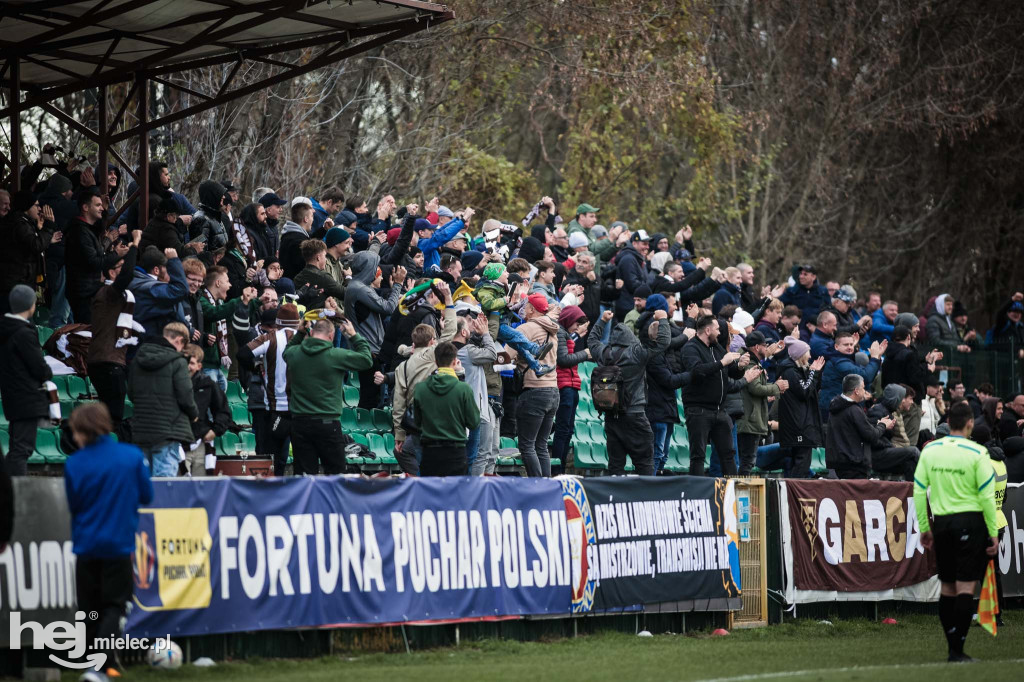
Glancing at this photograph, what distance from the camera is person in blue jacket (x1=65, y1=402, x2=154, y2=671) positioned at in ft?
30.3

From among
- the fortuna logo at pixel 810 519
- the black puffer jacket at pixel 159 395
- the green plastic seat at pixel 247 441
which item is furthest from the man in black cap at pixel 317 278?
the fortuna logo at pixel 810 519

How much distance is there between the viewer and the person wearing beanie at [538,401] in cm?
1531

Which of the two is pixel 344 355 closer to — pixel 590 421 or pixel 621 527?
pixel 621 527

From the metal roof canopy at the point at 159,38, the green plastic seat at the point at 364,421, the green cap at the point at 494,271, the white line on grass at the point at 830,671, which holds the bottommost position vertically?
the white line on grass at the point at 830,671

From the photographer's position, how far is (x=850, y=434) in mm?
17500

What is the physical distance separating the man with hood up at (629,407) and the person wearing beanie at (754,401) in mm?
1770

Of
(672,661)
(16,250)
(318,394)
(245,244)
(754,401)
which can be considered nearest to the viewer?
(672,661)

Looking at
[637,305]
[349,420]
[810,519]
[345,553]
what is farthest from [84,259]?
[810,519]

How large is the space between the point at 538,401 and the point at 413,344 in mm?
1524

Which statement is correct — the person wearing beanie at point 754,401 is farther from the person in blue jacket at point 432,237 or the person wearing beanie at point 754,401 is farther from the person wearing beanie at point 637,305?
the person in blue jacket at point 432,237

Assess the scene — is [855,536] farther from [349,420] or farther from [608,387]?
[349,420]

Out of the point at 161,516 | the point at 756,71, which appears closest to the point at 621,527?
the point at 161,516

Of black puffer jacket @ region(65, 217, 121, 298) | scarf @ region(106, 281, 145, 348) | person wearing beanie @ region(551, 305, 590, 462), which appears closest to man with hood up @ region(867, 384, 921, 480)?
person wearing beanie @ region(551, 305, 590, 462)

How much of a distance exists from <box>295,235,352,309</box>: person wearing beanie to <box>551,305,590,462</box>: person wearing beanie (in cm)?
256
